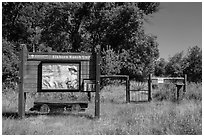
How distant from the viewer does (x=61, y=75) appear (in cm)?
937

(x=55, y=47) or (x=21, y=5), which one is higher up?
(x=21, y=5)

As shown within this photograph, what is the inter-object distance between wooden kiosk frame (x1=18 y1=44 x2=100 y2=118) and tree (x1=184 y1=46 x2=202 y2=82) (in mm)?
31970

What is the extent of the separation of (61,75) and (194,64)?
3428 centimetres

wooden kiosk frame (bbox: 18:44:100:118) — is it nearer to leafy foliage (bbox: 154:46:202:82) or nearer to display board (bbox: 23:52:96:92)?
display board (bbox: 23:52:96:92)

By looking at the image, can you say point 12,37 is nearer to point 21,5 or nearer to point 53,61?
point 21,5

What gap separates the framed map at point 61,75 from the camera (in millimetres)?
9250

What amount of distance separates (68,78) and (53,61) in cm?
76

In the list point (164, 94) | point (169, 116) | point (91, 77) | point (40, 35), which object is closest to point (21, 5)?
point (40, 35)

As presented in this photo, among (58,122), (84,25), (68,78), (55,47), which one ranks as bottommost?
Answer: (58,122)

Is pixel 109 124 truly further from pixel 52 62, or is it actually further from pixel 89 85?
pixel 52 62

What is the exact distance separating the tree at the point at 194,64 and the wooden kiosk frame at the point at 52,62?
3197cm

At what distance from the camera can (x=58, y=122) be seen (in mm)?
8461

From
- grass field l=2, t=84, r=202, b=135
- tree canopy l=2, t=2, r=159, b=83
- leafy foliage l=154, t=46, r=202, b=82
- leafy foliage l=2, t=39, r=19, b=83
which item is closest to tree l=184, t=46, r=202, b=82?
leafy foliage l=154, t=46, r=202, b=82

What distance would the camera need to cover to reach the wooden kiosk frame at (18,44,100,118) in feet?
29.6
